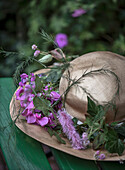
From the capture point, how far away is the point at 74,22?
2332 millimetres

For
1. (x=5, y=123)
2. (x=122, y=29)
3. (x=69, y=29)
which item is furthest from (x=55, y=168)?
(x=122, y=29)

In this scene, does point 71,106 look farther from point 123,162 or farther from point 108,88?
point 123,162

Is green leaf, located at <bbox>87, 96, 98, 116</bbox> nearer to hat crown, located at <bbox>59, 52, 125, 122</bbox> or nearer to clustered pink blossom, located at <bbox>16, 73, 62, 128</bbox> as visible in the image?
hat crown, located at <bbox>59, 52, 125, 122</bbox>

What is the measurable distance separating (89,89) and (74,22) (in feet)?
5.10

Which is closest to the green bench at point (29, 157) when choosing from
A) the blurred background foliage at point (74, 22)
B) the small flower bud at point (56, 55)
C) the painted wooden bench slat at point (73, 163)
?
the painted wooden bench slat at point (73, 163)

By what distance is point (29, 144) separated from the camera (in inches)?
35.0

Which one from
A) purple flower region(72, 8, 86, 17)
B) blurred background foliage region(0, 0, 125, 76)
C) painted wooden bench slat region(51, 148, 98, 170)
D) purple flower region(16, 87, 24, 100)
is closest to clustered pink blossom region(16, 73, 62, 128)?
purple flower region(16, 87, 24, 100)

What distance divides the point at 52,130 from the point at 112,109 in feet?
0.78

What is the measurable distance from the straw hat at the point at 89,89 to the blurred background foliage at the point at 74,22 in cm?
118

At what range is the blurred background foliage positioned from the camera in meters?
2.27

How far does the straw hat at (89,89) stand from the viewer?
0.85 meters

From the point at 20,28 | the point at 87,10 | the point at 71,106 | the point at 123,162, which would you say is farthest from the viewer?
the point at 20,28

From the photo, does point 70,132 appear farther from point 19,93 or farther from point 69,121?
point 19,93

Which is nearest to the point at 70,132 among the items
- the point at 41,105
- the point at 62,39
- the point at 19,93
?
the point at 41,105
